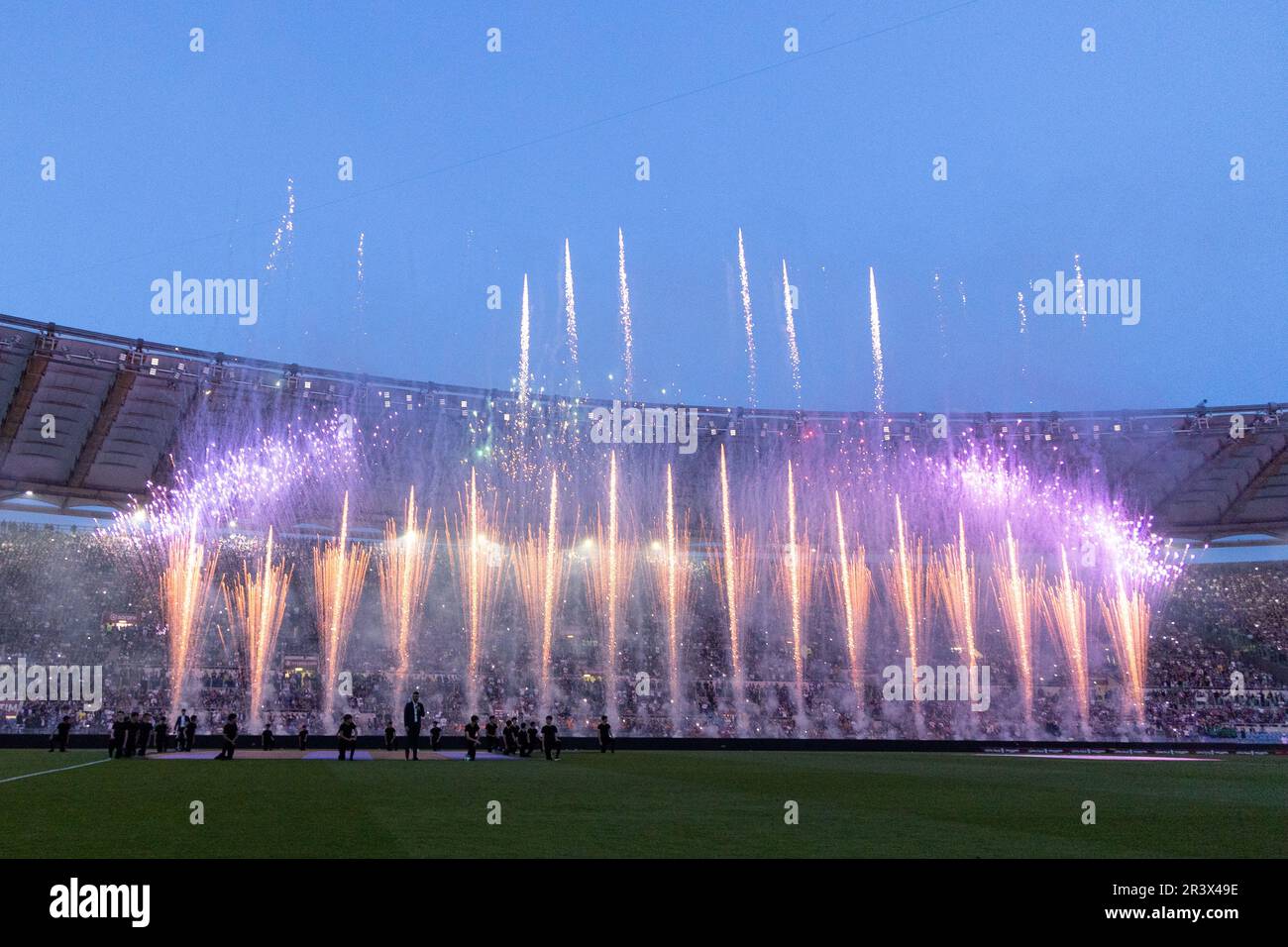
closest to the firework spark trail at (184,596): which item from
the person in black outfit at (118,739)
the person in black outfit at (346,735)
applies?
the person in black outfit at (118,739)

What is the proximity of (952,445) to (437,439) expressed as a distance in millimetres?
22871

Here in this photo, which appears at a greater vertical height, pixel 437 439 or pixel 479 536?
pixel 437 439

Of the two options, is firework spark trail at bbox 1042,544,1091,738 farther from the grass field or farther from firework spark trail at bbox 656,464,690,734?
the grass field

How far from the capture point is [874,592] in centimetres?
6362

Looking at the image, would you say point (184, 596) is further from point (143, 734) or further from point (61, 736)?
point (143, 734)

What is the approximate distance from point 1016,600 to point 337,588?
34.5m

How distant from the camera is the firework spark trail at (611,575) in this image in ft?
147

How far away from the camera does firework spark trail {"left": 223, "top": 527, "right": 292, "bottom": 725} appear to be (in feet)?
144

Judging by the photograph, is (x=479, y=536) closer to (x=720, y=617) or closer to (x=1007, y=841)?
(x=720, y=617)

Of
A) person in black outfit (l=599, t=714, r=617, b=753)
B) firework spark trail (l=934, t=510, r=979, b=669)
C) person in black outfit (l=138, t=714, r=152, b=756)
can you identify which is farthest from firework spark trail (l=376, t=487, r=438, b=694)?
firework spark trail (l=934, t=510, r=979, b=669)

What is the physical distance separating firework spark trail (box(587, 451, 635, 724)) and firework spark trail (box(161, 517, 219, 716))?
1644 cm

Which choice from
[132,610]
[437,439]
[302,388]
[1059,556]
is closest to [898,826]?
[302,388]

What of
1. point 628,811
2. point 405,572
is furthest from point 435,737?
point 405,572

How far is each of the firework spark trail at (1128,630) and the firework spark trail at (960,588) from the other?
22.4 ft
